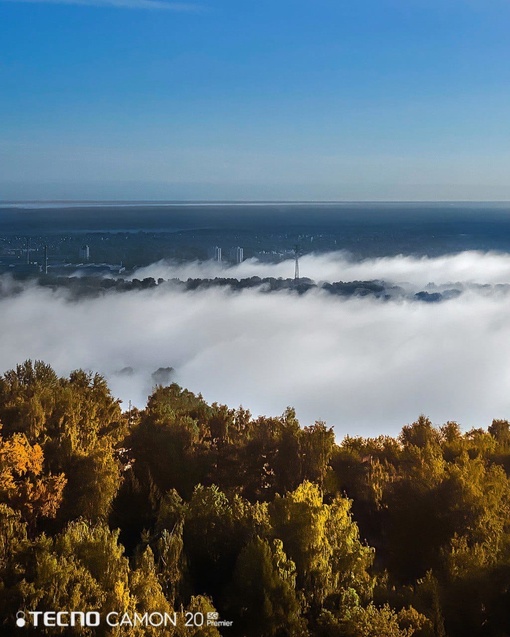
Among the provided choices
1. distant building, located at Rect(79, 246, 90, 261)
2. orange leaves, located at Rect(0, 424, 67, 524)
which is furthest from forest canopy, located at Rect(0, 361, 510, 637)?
distant building, located at Rect(79, 246, 90, 261)

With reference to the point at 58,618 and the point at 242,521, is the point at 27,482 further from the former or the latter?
the point at 58,618

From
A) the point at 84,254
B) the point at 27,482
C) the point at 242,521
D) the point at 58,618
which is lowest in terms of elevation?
the point at 84,254

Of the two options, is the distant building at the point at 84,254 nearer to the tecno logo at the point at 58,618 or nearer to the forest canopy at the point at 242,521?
the forest canopy at the point at 242,521

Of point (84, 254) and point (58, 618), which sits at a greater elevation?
point (58, 618)

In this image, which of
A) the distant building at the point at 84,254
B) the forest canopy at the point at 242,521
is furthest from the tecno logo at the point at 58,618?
the distant building at the point at 84,254

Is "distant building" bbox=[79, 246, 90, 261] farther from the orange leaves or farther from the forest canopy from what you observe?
the orange leaves

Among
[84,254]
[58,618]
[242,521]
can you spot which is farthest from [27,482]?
[84,254]

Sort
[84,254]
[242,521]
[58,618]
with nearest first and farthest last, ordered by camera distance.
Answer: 1. [58,618]
2. [242,521]
3. [84,254]
